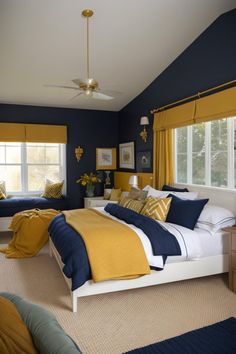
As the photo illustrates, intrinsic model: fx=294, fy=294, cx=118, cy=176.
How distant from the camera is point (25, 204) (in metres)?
5.39

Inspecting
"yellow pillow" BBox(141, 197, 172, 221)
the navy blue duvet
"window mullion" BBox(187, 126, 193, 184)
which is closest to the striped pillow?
"yellow pillow" BBox(141, 197, 172, 221)

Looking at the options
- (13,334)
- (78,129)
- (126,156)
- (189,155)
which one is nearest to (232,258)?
(189,155)

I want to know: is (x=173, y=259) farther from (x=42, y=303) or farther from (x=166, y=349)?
(x=42, y=303)

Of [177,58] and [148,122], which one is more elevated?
[177,58]

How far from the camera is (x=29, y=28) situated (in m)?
3.60

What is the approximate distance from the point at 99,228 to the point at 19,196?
11.6ft

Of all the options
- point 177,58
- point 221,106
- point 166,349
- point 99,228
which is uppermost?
point 177,58

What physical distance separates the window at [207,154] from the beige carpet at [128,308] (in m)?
1.27

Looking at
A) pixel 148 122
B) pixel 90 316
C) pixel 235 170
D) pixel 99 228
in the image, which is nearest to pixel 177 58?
pixel 148 122

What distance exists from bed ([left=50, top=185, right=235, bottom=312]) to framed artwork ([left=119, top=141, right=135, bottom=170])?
9.32 ft

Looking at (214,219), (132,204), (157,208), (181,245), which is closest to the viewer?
(181,245)

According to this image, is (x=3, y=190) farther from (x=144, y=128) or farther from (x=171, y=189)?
(x=171, y=189)

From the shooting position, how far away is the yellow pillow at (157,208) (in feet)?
11.8

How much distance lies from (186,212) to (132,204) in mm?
867
